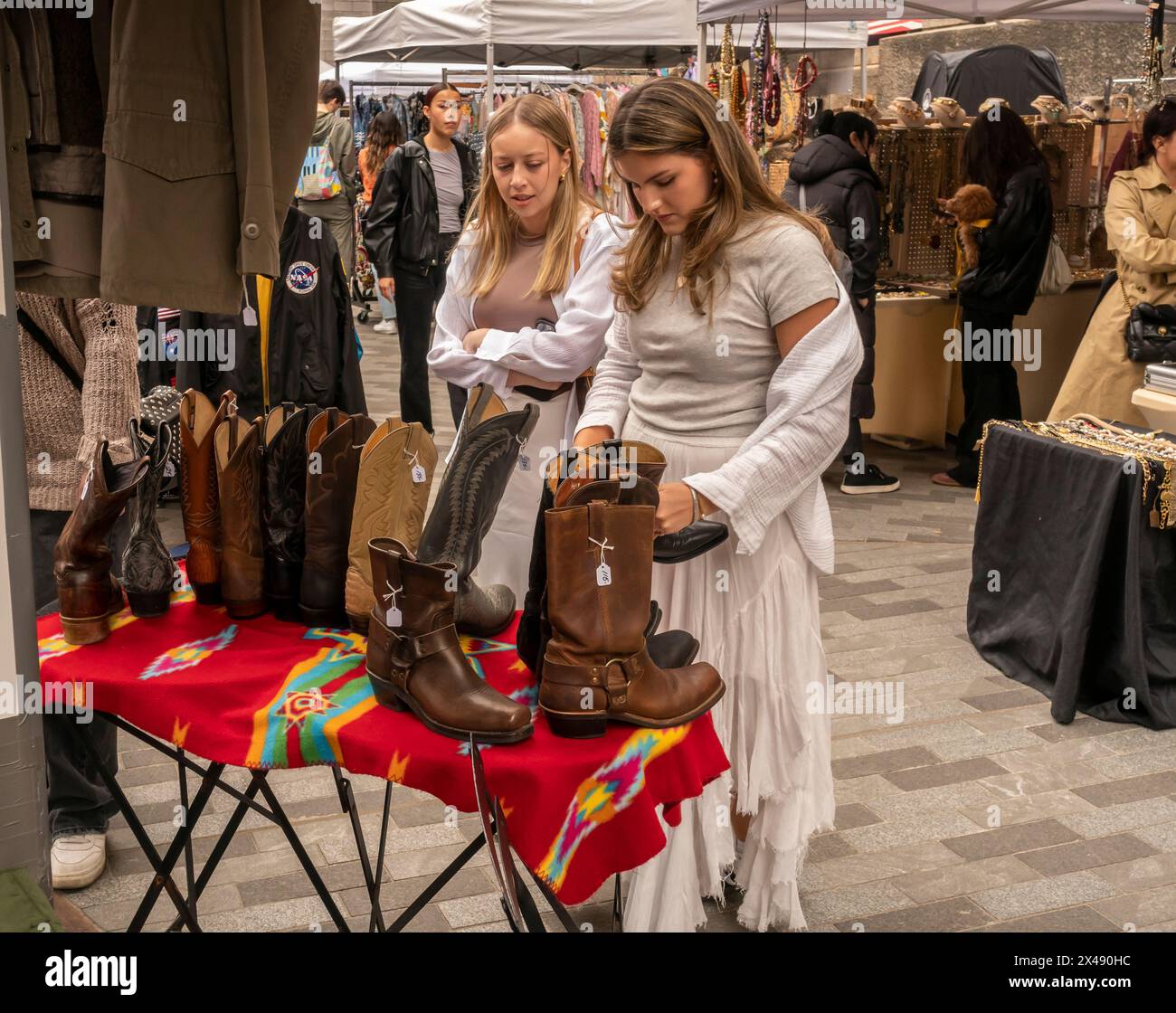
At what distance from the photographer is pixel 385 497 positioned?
195cm

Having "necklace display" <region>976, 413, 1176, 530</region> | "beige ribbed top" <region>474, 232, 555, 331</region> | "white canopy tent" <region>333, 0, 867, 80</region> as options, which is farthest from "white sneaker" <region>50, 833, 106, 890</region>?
"white canopy tent" <region>333, 0, 867, 80</region>

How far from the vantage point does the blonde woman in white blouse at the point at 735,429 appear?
7.65ft

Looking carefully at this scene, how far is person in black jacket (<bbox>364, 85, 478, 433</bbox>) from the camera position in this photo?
24.4ft

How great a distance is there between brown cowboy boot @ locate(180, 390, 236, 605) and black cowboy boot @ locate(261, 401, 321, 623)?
93 millimetres

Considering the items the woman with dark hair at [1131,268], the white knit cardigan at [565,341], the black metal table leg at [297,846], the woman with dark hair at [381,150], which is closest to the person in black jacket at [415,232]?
the woman with dark hair at [381,150]

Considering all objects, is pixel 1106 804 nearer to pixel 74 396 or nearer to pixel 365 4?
pixel 74 396

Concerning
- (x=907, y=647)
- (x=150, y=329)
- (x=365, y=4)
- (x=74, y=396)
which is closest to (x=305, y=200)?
(x=150, y=329)

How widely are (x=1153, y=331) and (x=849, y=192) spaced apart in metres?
1.73

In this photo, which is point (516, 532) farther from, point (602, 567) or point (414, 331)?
point (414, 331)

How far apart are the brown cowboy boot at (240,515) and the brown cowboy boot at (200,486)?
21 mm

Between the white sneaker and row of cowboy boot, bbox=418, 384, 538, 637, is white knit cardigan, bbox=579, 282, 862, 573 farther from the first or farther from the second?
the white sneaker

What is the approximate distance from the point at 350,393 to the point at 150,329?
991mm
